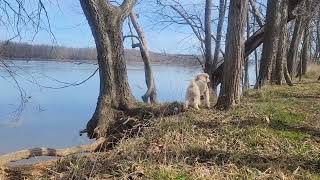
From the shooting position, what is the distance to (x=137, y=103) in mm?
10883

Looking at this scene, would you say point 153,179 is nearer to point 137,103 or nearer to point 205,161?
point 205,161

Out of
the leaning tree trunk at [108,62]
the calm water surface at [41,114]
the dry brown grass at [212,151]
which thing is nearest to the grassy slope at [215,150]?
the dry brown grass at [212,151]

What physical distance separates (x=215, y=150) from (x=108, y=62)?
4.62 m

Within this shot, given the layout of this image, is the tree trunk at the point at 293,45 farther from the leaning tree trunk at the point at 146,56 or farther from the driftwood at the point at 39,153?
the driftwood at the point at 39,153

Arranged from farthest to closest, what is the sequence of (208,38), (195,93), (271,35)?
(208,38), (271,35), (195,93)

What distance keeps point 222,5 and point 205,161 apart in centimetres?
1662

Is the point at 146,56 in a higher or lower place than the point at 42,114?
higher

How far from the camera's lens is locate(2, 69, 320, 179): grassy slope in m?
5.65

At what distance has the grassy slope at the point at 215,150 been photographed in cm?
565

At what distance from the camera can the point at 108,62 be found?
10477 millimetres

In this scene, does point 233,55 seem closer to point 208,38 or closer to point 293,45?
point 208,38

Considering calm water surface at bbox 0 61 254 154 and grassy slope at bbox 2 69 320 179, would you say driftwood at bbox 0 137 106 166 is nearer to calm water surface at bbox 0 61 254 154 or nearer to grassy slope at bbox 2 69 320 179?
grassy slope at bbox 2 69 320 179

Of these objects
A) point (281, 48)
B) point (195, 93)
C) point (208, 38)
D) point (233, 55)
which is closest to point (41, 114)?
point (208, 38)

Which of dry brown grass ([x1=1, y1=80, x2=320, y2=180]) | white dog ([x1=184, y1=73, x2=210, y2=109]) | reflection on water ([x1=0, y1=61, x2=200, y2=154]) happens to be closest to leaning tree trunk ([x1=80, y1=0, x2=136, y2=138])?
reflection on water ([x1=0, y1=61, x2=200, y2=154])
